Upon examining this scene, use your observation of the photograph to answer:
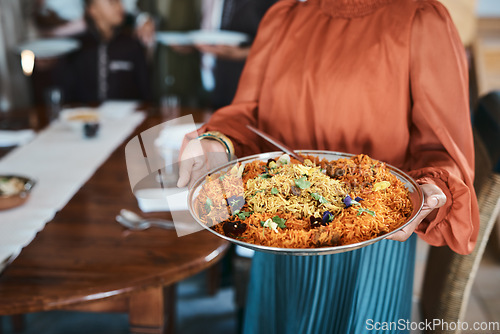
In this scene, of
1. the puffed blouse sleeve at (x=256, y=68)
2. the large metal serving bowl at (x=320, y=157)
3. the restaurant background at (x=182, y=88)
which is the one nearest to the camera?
the large metal serving bowl at (x=320, y=157)

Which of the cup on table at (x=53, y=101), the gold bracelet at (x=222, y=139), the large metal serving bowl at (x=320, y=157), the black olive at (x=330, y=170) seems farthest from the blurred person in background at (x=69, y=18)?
the black olive at (x=330, y=170)

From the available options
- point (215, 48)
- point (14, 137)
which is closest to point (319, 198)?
point (14, 137)

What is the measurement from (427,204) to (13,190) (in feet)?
4.35

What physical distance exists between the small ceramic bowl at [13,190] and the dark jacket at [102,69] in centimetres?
273

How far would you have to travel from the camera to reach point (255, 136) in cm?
115

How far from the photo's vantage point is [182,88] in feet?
15.7

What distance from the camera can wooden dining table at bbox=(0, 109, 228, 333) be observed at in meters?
1.08

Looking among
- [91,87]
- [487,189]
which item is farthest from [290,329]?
[91,87]

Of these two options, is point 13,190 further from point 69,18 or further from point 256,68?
point 69,18

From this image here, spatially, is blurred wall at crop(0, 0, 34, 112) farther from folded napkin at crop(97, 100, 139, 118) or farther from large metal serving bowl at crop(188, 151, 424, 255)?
large metal serving bowl at crop(188, 151, 424, 255)

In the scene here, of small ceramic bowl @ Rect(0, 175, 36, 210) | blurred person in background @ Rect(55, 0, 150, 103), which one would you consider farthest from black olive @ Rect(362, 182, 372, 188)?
blurred person in background @ Rect(55, 0, 150, 103)

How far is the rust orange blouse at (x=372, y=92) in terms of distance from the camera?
0.96m

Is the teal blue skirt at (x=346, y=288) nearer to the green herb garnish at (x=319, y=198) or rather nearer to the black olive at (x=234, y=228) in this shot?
the green herb garnish at (x=319, y=198)

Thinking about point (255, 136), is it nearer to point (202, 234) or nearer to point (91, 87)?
point (202, 234)
